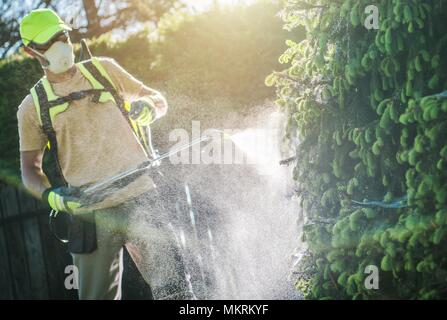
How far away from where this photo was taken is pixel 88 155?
349 centimetres

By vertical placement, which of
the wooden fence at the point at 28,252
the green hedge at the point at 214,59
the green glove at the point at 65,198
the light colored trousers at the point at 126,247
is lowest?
the wooden fence at the point at 28,252

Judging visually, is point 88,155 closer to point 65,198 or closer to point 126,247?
point 65,198

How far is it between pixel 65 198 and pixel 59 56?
806 millimetres

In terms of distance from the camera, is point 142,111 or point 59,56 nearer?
point 59,56

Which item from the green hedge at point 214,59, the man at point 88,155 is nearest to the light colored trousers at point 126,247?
the man at point 88,155

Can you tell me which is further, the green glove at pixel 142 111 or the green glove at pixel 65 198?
the green glove at pixel 142 111

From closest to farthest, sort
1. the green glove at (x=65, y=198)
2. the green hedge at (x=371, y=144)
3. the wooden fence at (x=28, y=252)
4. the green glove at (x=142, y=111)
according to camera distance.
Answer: the green hedge at (x=371, y=144), the green glove at (x=65, y=198), the green glove at (x=142, y=111), the wooden fence at (x=28, y=252)

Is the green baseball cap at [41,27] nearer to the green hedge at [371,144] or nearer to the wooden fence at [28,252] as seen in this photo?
the green hedge at [371,144]

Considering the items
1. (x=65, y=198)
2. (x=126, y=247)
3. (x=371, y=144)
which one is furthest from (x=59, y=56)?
(x=371, y=144)

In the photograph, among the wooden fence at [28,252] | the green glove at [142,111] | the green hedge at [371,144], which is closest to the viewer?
the green hedge at [371,144]

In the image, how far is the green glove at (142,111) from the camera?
3.69 metres

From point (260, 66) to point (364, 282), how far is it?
3.76 meters
